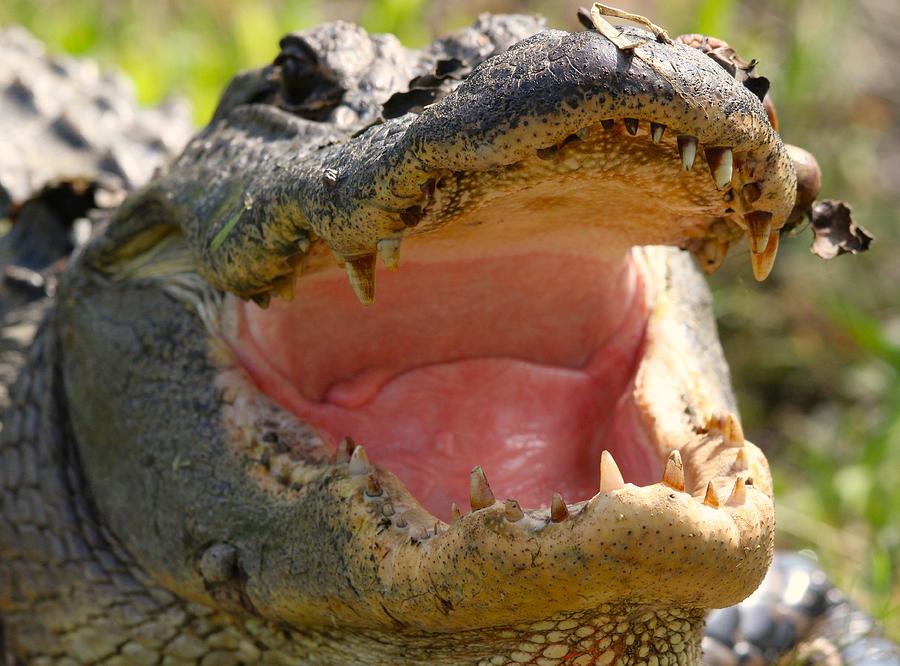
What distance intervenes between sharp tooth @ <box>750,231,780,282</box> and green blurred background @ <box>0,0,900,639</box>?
4.95 ft

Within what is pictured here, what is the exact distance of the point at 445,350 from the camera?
2.68 metres

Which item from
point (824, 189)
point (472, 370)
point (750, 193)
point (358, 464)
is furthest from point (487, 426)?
point (824, 189)

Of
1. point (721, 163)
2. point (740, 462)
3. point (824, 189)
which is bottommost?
point (824, 189)

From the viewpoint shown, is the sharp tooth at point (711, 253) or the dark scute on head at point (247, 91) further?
the dark scute on head at point (247, 91)

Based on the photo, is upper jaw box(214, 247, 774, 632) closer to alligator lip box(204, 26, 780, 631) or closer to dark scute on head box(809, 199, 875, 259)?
alligator lip box(204, 26, 780, 631)

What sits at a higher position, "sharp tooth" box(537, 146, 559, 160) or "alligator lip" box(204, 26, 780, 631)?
"sharp tooth" box(537, 146, 559, 160)

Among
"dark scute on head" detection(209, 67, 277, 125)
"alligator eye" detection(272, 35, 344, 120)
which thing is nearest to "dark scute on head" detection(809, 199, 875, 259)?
"alligator eye" detection(272, 35, 344, 120)

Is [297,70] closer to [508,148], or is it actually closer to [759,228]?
[508,148]

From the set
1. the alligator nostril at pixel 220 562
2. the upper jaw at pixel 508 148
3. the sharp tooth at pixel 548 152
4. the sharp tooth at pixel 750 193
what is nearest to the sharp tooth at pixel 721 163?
the upper jaw at pixel 508 148

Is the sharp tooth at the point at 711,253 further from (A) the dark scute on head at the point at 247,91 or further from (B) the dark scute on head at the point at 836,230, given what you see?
(A) the dark scute on head at the point at 247,91

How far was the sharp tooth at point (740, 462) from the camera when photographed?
203 centimetres

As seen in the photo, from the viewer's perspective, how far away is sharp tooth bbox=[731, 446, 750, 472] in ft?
6.64

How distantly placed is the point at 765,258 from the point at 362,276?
66 centimetres

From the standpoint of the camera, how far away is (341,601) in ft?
6.75
